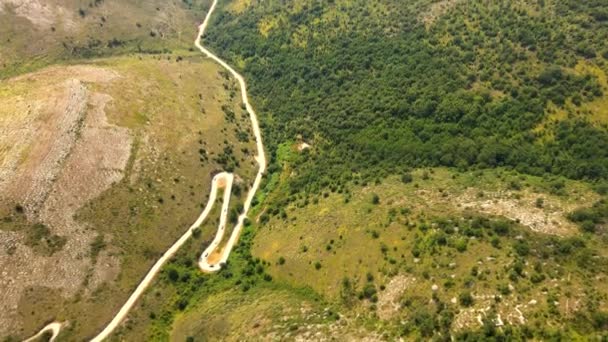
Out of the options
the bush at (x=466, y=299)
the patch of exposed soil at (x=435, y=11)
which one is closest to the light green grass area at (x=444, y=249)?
the bush at (x=466, y=299)

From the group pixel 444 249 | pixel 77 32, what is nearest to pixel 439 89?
pixel 444 249

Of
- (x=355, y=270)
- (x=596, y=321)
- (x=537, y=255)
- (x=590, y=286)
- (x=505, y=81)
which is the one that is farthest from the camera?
(x=505, y=81)

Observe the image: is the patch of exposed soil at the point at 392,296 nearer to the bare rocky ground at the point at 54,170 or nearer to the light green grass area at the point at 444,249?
the light green grass area at the point at 444,249

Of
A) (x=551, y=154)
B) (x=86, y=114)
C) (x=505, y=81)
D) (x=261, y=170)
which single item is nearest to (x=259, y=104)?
(x=261, y=170)

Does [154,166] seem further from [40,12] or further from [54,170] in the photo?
[40,12]

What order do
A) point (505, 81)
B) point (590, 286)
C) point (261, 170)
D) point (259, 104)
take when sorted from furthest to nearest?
point (259, 104) → point (261, 170) → point (505, 81) → point (590, 286)

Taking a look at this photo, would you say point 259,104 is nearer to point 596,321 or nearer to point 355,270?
point 355,270

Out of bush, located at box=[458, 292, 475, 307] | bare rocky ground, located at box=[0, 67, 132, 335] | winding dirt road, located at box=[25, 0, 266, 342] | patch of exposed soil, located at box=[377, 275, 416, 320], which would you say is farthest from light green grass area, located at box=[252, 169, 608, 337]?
bare rocky ground, located at box=[0, 67, 132, 335]

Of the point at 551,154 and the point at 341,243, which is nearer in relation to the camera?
the point at 341,243
